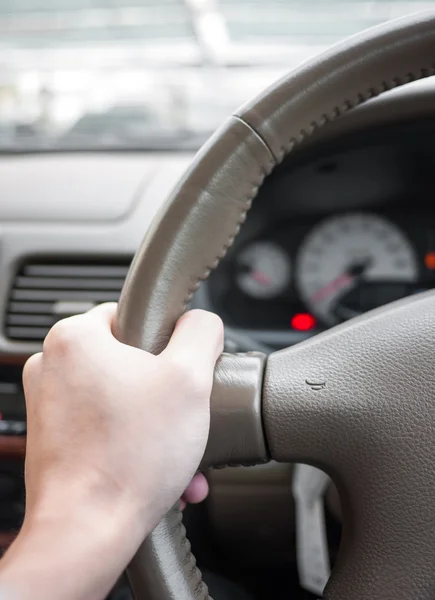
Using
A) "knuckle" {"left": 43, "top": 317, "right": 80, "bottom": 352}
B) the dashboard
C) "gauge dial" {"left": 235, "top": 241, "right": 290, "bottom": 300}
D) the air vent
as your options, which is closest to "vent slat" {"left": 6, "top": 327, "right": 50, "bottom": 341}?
the air vent

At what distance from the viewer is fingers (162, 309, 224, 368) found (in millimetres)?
479

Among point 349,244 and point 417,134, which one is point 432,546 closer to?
point 417,134

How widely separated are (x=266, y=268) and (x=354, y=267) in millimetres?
196

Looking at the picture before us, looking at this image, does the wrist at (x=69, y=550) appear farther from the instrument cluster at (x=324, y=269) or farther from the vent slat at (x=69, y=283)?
the instrument cluster at (x=324, y=269)

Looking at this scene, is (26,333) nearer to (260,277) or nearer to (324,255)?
(260,277)

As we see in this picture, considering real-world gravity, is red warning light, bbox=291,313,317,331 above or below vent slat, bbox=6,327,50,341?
below

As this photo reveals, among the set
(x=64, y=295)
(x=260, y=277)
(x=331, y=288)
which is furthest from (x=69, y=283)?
(x=331, y=288)

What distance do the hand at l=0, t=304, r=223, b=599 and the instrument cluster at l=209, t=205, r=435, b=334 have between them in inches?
37.8

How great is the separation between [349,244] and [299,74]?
Answer: 102 cm

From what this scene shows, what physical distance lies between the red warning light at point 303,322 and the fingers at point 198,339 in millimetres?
952

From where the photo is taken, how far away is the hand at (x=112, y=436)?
0.43 m

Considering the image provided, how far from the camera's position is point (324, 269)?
1.51 meters

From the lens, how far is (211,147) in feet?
1.67

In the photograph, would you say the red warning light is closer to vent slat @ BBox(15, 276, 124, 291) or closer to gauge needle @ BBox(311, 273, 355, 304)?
gauge needle @ BBox(311, 273, 355, 304)
